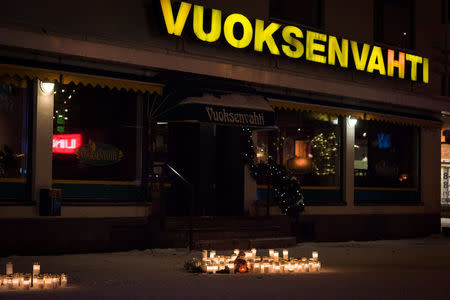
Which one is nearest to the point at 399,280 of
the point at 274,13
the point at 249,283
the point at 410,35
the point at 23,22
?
the point at 249,283

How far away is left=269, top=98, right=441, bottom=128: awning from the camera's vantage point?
19.6m

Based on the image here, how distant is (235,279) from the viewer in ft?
38.3

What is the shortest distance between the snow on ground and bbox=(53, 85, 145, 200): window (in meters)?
1.52

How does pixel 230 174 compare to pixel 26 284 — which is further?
pixel 230 174

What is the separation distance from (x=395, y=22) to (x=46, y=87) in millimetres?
12621

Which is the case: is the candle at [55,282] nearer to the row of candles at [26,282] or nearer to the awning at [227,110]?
the row of candles at [26,282]

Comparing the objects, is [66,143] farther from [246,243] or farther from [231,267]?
[231,267]

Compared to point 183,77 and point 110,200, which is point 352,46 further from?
point 110,200

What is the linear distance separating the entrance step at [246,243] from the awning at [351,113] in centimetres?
335

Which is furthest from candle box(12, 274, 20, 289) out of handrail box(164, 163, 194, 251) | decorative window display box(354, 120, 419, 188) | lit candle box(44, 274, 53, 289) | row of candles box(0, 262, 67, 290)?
decorative window display box(354, 120, 419, 188)

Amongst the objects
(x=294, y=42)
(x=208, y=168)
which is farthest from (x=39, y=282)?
(x=294, y=42)

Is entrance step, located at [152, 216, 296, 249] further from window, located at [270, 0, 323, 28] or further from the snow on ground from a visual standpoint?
window, located at [270, 0, 323, 28]

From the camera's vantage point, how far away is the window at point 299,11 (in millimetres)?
20719

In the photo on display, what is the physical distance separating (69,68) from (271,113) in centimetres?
517
